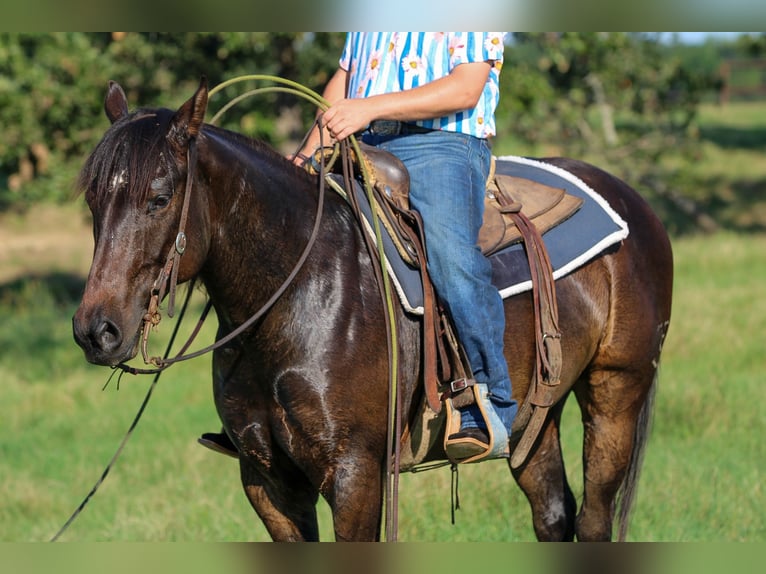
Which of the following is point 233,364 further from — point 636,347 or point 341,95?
point 636,347

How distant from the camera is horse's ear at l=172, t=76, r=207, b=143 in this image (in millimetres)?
3098

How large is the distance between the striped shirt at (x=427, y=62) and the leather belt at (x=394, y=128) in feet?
A: 0.12

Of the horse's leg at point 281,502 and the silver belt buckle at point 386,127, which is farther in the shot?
the silver belt buckle at point 386,127

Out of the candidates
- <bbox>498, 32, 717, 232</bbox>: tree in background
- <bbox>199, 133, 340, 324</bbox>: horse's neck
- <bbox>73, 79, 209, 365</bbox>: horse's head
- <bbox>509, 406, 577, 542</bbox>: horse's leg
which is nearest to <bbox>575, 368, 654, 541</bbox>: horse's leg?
<bbox>509, 406, 577, 542</bbox>: horse's leg

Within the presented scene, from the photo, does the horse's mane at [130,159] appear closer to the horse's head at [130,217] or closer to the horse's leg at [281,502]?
the horse's head at [130,217]

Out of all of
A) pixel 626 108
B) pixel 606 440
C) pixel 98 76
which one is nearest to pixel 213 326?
pixel 98 76

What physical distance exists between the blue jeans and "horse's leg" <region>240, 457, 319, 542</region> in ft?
2.30

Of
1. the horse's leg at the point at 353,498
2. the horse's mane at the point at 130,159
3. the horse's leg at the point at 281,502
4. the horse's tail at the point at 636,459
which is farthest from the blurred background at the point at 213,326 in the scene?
the horse's leg at the point at 353,498

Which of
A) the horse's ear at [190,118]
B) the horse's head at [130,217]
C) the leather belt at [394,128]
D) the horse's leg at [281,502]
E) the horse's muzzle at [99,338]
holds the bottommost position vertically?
the horse's leg at [281,502]

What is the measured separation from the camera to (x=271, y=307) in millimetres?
3490

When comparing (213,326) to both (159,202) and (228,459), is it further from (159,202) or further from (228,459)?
(159,202)

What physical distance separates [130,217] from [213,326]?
8803mm

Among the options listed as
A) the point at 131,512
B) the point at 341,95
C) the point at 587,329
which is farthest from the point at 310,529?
the point at 131,512

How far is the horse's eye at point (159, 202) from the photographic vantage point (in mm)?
3062
